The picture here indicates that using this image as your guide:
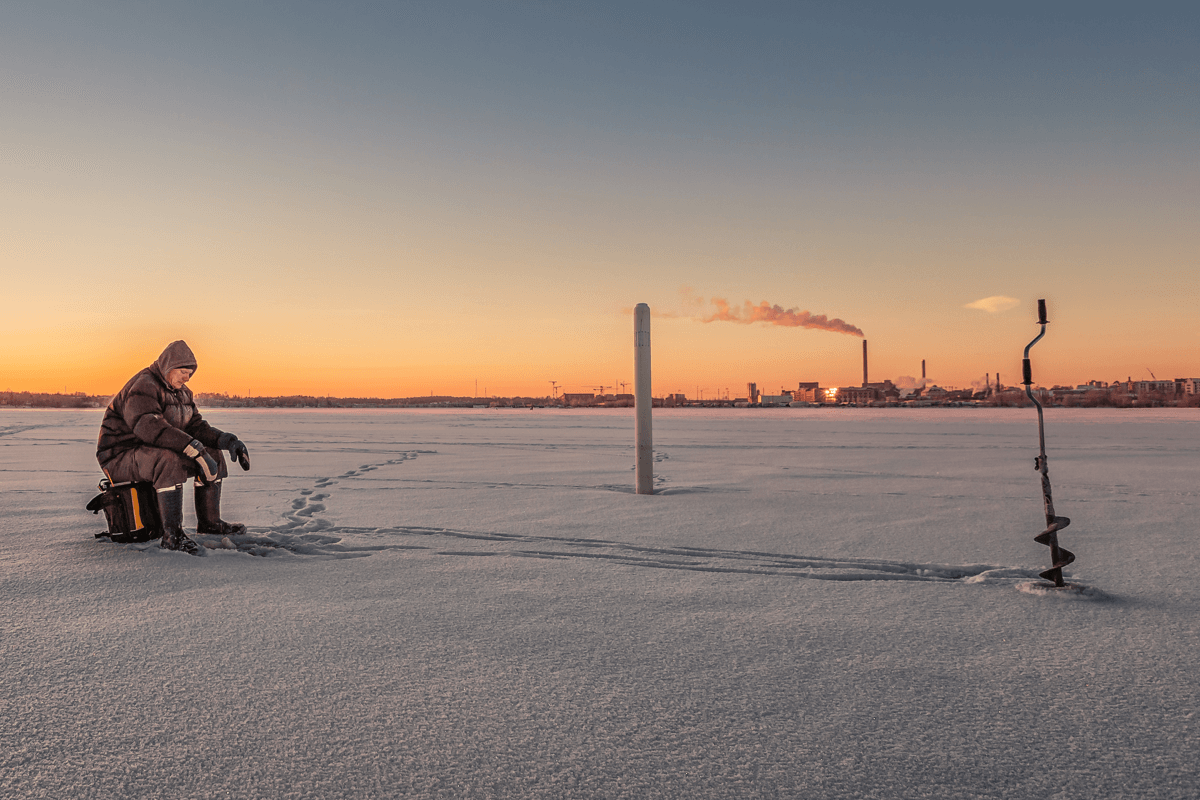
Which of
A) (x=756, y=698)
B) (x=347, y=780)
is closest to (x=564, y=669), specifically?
(x=756, y=698)

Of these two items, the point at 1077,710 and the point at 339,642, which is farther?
the point at 339,642

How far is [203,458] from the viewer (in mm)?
4664

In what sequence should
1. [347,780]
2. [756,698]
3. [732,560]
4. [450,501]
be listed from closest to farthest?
[347,780] → [756,698] → [732,560] → [450,501]

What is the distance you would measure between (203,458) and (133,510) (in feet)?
1.88

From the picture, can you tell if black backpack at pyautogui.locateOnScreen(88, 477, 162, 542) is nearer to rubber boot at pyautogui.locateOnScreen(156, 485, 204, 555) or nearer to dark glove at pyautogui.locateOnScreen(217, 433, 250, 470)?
rubber boot at pyautogui.locateOnScreen(156, 485, 204, 555)

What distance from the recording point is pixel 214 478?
4.88 meters

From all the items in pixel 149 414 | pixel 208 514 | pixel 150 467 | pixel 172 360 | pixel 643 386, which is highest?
pixel 172 360

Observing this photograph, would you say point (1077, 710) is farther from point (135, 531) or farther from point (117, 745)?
point (135, 531)

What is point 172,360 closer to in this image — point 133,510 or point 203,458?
point 203,458

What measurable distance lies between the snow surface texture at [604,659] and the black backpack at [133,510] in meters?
0.13

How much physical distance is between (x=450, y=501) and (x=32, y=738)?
5.07 meters

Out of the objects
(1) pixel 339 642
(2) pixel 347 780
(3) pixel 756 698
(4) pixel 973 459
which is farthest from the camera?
(4) pixel 973 459

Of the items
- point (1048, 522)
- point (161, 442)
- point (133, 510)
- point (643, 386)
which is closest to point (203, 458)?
point (161, 442)

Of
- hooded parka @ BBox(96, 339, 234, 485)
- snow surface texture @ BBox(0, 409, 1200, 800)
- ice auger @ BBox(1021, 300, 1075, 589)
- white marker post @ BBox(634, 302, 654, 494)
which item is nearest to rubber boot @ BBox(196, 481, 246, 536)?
snow surface texture @ BBox(0, 409, 1200, 800)
